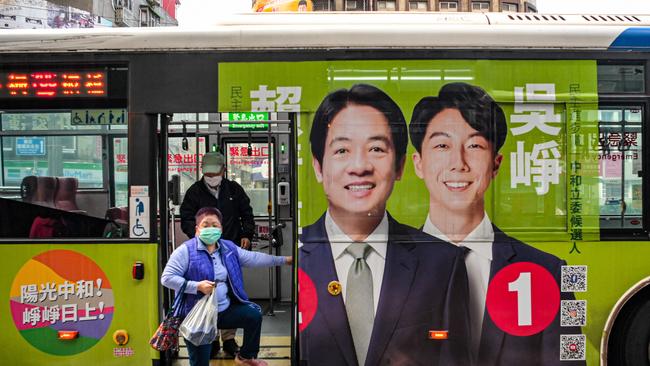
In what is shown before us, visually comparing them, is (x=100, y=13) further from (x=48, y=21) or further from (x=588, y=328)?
(x=588, y=328)

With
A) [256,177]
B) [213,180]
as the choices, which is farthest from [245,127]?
[213,180]

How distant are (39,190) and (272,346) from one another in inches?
101

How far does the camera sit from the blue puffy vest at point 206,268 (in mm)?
4754

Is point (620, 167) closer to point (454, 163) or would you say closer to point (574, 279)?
point (574, 279)

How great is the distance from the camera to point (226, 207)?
5922 mm

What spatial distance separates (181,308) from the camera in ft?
15.5

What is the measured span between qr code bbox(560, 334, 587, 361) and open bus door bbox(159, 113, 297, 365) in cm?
309

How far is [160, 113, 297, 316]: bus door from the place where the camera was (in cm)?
767

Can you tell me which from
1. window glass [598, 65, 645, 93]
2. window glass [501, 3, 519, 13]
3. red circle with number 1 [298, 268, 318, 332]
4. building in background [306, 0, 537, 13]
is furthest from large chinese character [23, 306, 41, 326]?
window glass [501, 3, 519, 13]

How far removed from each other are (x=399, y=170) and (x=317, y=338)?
60.3 inches

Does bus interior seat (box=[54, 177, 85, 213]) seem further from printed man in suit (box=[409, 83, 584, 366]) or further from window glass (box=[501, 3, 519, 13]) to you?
window glass (box=[501, 3, 519, 13])

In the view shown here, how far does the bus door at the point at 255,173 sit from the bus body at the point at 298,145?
8.11 feet

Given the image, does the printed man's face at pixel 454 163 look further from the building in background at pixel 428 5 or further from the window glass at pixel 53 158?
the building in background at pixel 428 5

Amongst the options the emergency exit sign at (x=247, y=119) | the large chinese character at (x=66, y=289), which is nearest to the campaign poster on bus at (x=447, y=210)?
the large chinese character at (x=66, y=289)
